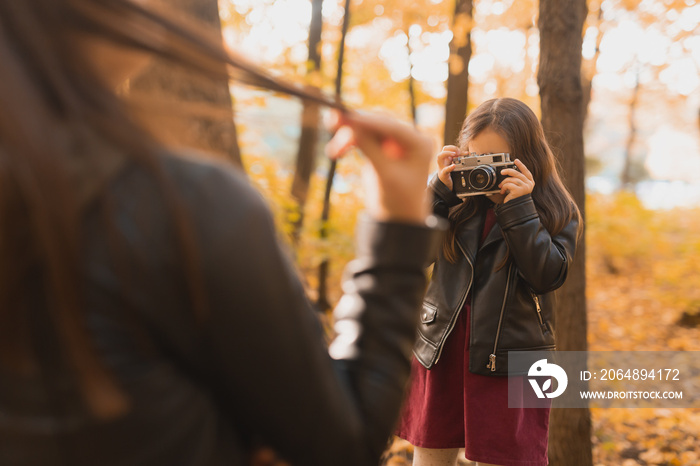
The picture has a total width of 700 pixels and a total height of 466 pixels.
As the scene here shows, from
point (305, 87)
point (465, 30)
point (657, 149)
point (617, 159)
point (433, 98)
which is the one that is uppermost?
point (617, 159)

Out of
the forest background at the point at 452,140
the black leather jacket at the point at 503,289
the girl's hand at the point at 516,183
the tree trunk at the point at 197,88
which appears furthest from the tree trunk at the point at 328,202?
the tree trunk at the point at 197,88

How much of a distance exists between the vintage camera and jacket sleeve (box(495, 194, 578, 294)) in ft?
0.41

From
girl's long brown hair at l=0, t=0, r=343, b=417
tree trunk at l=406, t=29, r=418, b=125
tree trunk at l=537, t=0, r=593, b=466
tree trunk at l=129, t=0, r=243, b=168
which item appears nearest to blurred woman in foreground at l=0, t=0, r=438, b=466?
girl's long brown hair at l=0, t=0, r=343, b=417

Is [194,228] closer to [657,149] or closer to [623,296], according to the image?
[623,296]

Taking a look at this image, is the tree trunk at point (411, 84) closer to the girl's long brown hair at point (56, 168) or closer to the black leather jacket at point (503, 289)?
the black leather jacket at point (503, 289)

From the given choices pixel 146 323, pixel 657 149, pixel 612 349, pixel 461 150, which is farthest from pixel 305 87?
pixel 657 149

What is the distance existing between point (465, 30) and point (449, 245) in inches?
155

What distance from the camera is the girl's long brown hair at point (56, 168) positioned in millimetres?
542

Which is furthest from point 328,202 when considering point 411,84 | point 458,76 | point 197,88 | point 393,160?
point 393,160

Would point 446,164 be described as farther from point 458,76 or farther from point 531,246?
point 458,76

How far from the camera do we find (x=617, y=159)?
113 ft

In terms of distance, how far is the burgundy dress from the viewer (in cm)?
230

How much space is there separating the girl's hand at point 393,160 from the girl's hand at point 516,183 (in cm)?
165

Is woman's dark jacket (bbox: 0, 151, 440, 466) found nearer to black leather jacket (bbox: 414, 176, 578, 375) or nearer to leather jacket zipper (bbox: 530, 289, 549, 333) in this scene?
black leather jacket (bbox: 414, 176, 578, 375)
